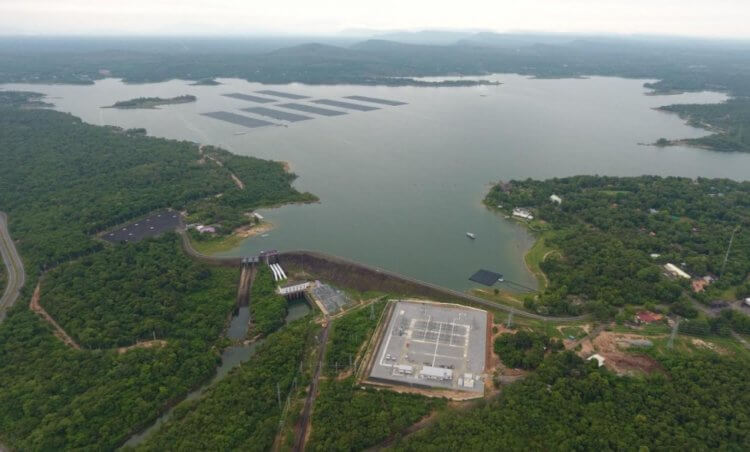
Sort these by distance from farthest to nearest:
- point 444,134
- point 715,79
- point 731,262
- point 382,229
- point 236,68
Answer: point 236,68 < point 715,79 < point 444,134 < point 382,229 < point 731,262

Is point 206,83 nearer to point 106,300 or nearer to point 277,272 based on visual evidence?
point 277,272

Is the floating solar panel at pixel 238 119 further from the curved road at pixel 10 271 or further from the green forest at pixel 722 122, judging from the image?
the green forest at pixel 722 122

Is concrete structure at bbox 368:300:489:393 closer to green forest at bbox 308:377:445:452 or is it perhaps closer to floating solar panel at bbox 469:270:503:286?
green forest at bbox 308:377:445:452

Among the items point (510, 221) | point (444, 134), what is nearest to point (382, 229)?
point (510, 221)

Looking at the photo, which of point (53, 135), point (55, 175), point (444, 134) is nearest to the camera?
point (55, 175)

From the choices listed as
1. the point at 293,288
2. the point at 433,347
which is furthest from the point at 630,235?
the point at 293,288

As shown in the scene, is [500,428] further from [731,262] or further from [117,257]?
[117,257]
